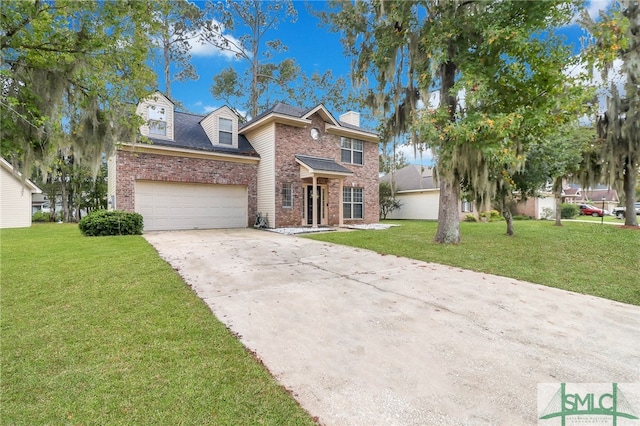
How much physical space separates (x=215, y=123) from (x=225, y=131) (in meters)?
0.55

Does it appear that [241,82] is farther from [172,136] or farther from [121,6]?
[121,6]

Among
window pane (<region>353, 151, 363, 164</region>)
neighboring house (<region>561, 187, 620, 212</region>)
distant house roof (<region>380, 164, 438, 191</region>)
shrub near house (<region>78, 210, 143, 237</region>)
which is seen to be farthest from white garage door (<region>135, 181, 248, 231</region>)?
neighboring house (<region>561, 187, 620, 212</region>)

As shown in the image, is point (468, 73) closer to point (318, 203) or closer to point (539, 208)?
point (318, 203)

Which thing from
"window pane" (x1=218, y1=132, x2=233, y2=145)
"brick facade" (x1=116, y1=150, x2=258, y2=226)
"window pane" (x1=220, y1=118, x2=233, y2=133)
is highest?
"window pane" (x1=220, y1=118, x2=233, y2=133)

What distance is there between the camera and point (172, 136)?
12.9m

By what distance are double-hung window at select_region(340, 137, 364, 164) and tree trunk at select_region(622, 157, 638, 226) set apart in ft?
36.7

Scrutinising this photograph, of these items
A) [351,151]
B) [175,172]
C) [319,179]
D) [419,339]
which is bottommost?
[419,339]

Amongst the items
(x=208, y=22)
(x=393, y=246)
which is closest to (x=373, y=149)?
(x=393, y=246)

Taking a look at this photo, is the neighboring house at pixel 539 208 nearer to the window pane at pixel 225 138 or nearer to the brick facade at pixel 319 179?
the brick facade at pixel 319 179

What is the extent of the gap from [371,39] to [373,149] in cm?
853

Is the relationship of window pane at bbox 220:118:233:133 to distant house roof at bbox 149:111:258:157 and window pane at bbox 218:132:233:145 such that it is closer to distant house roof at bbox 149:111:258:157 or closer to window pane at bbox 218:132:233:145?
window pane at bbox 218:132:233:145

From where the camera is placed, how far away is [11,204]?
15.5 metres

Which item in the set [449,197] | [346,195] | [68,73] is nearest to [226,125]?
[346,195]

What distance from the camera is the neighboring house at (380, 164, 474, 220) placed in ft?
72.1
